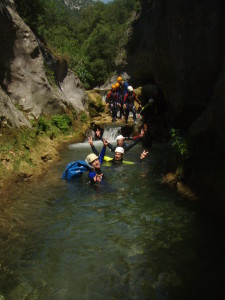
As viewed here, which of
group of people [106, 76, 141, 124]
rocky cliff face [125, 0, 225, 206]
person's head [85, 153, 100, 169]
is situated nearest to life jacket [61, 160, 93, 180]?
person's head [85, 153, 100, 169]

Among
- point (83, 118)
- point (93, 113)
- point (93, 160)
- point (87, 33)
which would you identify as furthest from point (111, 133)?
point (87, 33)

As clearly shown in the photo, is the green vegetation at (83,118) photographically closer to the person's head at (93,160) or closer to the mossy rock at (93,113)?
the mossy rock at (93,113)

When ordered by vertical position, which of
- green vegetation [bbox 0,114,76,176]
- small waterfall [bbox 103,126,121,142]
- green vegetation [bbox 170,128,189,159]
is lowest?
small waterfall [bbox 103,126,121,142]

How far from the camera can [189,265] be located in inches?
181

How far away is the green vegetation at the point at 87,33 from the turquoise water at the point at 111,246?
649 inches

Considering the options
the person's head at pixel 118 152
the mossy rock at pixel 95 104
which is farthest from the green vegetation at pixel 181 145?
the mossy rock at pixel 95 104

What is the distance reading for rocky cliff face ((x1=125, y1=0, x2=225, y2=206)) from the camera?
7.05 m

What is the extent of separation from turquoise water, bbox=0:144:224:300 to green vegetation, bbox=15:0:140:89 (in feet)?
54.1

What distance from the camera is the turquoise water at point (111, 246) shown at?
4.15 meters

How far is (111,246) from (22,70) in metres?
12.8

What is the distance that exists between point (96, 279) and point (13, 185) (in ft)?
14.7

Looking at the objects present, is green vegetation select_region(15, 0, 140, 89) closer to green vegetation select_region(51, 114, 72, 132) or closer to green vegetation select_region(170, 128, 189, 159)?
green vegetation select_region(51, 114, 72, 132)

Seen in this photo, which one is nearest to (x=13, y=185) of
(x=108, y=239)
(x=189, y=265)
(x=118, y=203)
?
(x=118, y=203)

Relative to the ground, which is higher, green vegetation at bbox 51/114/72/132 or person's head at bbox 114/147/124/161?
person's head at bbox 114/147/124/161
